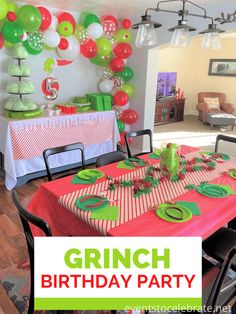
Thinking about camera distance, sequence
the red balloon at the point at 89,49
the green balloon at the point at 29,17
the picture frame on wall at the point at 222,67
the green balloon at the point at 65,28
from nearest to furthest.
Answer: the green balloon at the point at 29,17, the green balloon at the point at 65,28, the red balloon at the point at 89,49, the picture frame on wall at the point at 222,67

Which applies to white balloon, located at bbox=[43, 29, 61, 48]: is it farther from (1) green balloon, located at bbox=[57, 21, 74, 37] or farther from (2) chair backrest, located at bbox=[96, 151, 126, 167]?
(2) chair backrest, located at bbox=[96, 151, 126, 167]

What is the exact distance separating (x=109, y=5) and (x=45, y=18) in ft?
2.88

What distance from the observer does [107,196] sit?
1599 mm

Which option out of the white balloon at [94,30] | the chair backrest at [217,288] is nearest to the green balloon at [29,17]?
the white balloon at [94,30]

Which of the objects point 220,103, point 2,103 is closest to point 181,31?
point 2,103

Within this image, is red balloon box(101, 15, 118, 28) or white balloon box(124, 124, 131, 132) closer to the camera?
red balloon box(101, 15, 118, 28)

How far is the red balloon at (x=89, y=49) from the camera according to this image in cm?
381

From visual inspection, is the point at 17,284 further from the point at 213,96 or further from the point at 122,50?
the point at 213,96

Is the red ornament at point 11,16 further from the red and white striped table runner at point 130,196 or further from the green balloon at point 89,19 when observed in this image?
the red and white striped table runner at point 130,196

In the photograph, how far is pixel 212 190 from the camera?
5.55ft

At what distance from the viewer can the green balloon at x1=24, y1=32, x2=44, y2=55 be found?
3.34 m

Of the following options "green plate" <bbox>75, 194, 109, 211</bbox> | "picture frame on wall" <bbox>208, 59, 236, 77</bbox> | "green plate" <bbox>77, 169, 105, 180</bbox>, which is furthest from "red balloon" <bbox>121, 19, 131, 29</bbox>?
"picture frame on wall" <bbox>208, 59, 236, 77</bbox>

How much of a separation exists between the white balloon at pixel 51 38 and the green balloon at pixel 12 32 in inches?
14.2

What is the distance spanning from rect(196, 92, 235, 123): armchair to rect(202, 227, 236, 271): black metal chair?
5855 millimetres
